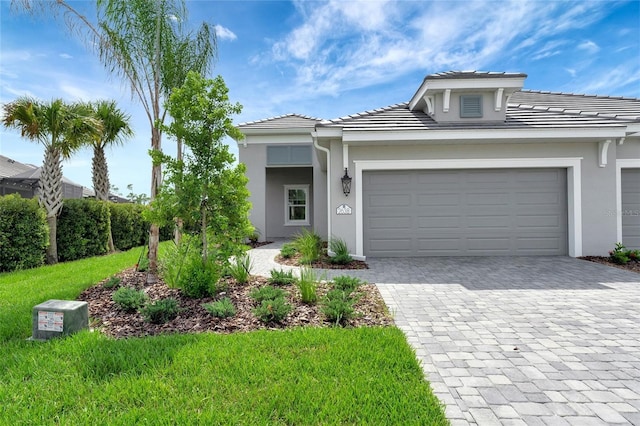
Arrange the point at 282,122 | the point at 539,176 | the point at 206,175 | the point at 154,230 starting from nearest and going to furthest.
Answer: the point at 206,175 → the point at 154,230 → the point at 539,176 → the point at 282,122

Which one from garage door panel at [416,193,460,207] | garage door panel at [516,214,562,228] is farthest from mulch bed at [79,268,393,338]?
garage door panel at [516,214,562,228]

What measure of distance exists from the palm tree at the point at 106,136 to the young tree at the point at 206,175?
359 inches

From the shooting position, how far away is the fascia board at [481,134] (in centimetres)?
763

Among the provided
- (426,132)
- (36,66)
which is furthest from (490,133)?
(36,66)

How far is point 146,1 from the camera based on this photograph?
18.9ft

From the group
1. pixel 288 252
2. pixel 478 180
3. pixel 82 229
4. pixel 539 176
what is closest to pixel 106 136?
pixel 82 229

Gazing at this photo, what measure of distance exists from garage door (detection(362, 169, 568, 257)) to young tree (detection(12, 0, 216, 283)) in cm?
513

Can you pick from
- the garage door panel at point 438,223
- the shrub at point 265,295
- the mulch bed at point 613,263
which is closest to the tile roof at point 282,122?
the garage door panel at point 438,223

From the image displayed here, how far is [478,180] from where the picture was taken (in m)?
8.33

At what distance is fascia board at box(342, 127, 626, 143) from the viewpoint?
25.0ft

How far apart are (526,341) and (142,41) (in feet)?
26.0

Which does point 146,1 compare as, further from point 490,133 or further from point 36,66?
point 490,133

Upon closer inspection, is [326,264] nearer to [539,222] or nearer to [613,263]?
[539,222]

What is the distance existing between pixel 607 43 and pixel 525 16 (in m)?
2.84
